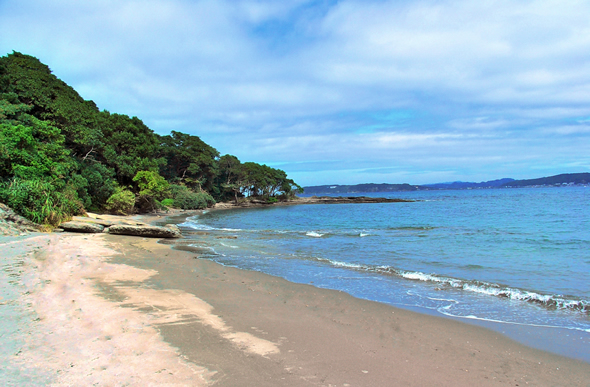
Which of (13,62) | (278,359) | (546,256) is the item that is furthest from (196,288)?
(13,62)

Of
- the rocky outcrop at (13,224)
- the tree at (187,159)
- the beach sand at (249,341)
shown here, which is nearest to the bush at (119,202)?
the rocky outcrop at (13,224)

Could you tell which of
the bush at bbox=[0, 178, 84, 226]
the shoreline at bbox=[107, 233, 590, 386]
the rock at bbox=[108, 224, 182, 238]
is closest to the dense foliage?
the bush at bbox=[0, 178, 84, 226]

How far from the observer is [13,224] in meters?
13.1

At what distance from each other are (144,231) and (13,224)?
A: 18.6ft

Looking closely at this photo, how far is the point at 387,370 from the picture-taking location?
419cm

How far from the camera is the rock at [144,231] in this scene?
17328 mm

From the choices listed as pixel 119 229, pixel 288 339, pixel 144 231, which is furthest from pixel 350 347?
pixel 119 229

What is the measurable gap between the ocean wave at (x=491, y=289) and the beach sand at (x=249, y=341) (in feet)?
9.68

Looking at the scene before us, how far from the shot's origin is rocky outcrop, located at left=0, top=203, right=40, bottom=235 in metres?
12.3

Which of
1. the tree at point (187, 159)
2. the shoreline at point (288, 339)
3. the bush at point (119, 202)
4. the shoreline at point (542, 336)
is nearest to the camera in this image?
the shoreline at point (288, 339)

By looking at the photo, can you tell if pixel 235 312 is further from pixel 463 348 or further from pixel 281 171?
pixel 281 171

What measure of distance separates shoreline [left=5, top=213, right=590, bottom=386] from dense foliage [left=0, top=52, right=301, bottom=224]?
1070cm

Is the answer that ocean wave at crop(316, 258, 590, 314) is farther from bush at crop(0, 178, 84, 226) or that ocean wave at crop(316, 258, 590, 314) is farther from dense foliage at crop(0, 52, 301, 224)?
dense foliage at crop(0, 52, 301, 224)

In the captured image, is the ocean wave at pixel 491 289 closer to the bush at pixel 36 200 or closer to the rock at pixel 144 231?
the rock at pixel 144 231
